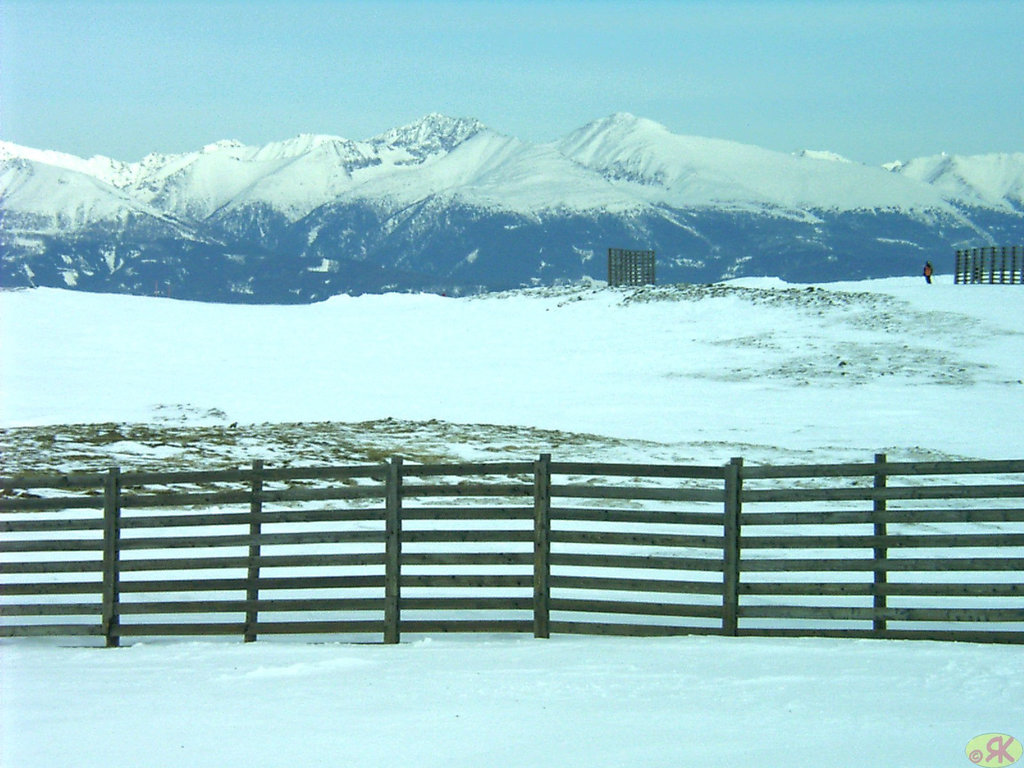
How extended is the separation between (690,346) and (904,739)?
36374 mm

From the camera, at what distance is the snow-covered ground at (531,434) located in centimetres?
898

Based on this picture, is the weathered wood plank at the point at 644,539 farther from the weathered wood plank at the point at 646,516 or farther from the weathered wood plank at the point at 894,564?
the weathered wood plank at the point at 894,564

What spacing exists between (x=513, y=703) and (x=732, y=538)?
2.94 metres

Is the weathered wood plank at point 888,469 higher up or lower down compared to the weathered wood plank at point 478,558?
higher up

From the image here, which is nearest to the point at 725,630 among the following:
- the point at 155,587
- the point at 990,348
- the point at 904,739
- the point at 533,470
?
the point at 533,470

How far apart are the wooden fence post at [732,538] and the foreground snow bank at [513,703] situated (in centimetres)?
36

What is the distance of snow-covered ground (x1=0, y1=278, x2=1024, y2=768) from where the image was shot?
8984 mm

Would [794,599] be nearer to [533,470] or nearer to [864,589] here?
[864,589]

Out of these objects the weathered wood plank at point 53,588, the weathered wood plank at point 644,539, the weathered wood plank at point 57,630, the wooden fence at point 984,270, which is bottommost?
the weathered wood plank at point 57,630

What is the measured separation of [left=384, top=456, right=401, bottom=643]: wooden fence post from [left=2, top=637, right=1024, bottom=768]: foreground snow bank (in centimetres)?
25

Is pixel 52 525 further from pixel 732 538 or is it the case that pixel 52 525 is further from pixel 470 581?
pixel 732 538

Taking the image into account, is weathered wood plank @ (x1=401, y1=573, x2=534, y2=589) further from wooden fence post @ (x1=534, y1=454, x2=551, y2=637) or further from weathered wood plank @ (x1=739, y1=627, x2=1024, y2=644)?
weathered wood plank @ (x1=739, y1=627, x2=1024, y2=644)

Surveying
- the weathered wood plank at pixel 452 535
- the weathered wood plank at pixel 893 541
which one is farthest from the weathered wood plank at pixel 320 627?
the weathered wood plank at pixel 893 541

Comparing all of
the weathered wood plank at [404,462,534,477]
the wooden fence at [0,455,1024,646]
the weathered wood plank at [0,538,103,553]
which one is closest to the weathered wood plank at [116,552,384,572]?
the wooden fence at [0,455,1024,646]
